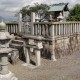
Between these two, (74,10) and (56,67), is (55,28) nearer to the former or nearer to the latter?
(56,67)

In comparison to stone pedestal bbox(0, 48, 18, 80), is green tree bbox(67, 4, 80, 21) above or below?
above

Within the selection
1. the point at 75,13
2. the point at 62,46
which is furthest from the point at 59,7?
the point at 62,46

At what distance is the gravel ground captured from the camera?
292 inches

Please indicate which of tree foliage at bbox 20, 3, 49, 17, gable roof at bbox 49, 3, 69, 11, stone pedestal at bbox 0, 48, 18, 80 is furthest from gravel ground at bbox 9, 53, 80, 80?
tree foliage at bbox 20, 3, 49, 17

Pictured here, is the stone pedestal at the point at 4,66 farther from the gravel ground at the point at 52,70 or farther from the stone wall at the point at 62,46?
the stone wall at the point at 62,46

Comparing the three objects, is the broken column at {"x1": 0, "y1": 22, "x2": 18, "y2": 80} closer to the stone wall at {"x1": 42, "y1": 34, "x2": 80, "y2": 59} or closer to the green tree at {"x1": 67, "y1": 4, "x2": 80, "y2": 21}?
the stone wall at {"x1": 42, "y1": 34, "x2": 80, "y2": 59}

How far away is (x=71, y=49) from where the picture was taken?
38.4 ft

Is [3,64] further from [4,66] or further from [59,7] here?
[59,7]

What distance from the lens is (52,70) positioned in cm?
830

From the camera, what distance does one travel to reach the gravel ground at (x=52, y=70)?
24.3ft

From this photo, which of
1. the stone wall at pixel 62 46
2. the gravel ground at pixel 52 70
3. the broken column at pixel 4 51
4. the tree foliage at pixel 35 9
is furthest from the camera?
the tree foliage at pixel 35 9

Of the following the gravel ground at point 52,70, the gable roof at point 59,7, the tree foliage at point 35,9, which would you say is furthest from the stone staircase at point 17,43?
the tree foliage at point 35,9

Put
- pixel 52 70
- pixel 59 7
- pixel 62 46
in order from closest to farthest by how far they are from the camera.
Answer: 1. pixel 52 70
2. pixel 62 46
3. pixel 59 7

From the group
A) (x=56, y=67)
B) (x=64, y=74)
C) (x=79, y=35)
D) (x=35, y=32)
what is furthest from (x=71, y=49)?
(x=64, y=74)
